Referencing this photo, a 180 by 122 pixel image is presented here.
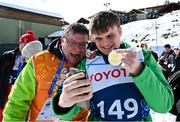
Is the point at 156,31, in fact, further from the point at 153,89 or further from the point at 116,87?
the point at 153,89

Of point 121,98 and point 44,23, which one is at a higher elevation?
point 44,23

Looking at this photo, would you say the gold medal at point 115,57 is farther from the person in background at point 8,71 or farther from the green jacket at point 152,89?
the person in background at point 8,71

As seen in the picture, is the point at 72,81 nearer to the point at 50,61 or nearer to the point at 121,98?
the point at 121,98

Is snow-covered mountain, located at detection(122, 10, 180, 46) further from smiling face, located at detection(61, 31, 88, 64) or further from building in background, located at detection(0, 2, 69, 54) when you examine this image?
smiling face, located at detection(61, 31, 88, 64)

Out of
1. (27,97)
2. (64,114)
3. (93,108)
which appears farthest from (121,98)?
(27,97)

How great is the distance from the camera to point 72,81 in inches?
63.3

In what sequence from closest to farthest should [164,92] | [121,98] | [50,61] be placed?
1. [164,92]
2. [121,98]
3. [50,61]

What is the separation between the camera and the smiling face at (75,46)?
7.91 ft

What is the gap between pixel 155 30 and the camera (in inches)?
1756

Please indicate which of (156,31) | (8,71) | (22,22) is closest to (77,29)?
(8,71)

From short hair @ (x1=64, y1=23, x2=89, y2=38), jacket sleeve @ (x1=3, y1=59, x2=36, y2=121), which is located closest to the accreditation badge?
jacket sleeve @ (x1=3, y1=59, x2=36, y2=121)

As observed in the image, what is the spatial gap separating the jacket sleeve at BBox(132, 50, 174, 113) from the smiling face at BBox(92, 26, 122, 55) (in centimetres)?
20

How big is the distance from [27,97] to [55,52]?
0.36 m

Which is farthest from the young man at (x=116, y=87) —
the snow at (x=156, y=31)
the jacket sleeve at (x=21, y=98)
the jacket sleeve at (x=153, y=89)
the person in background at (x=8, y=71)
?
the snow at (x=156, y=31)
